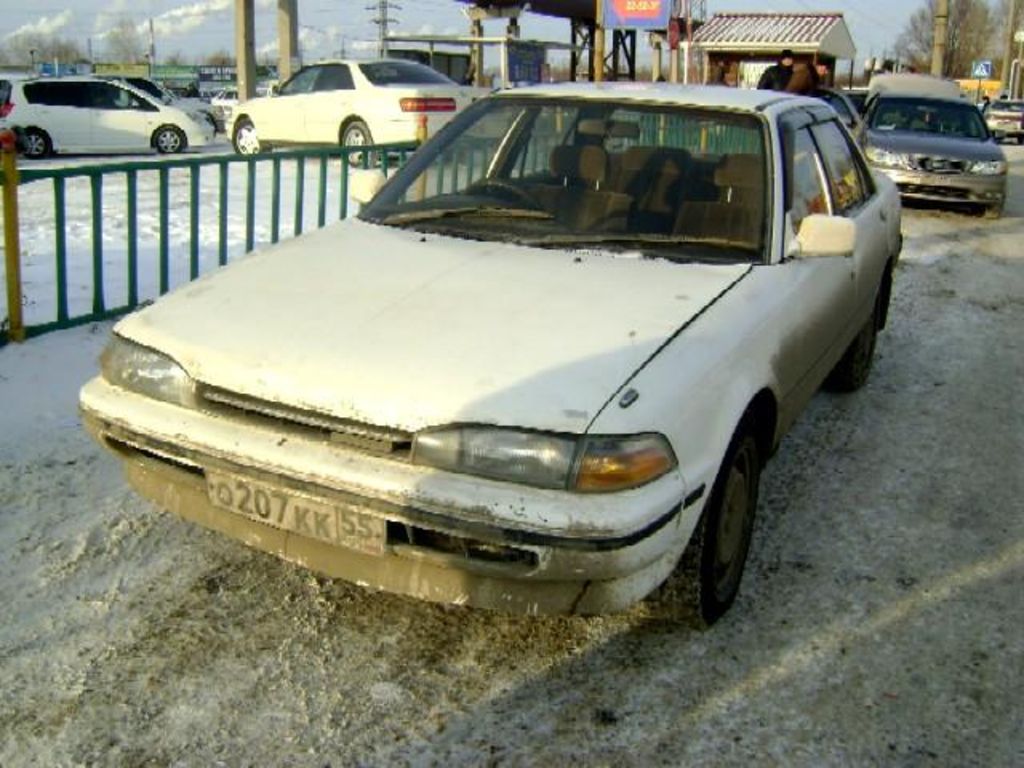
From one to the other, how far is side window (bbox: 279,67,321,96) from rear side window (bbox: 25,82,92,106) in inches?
218

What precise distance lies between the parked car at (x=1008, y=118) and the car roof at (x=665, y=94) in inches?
1393

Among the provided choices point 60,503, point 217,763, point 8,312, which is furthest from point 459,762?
point 8,312

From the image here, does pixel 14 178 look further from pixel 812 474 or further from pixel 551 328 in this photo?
pixel 812 474

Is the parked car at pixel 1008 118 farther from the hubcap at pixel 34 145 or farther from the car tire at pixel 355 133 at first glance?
the hubcap at pixel 34 145

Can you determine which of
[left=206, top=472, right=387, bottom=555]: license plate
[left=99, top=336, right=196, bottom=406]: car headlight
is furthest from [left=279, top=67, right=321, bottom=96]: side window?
[left=206, top=472, right=387, bottom=555]: license plate

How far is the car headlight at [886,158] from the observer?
12.6 metres

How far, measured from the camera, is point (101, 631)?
288 cm

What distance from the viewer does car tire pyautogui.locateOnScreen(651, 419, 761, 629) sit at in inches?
112

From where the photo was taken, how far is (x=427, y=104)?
13938 millimetres

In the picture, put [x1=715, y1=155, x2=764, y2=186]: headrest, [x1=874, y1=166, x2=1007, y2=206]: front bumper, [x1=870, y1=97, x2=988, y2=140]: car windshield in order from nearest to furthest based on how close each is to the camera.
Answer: [x1=715, y1=155, x2=764, y2=186]: headrest < [x1=874, y1=166, x2=1007, y2=206]: front bumper < [x1=870, y1=97, x2=988, y2=140]: car windshield

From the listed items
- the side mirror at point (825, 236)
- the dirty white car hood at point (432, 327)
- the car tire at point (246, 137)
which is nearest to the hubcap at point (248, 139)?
the car tire at point (246, 137)

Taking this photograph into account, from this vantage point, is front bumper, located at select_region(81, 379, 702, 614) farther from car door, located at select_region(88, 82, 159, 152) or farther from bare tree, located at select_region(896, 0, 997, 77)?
bare tree, located at select_region(896, 0, 997, 77)

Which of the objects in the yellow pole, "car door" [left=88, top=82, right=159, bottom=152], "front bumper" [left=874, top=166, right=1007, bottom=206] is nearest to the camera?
the yellow pole

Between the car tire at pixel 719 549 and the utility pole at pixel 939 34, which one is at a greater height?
the utility pole at pixel 939 34
